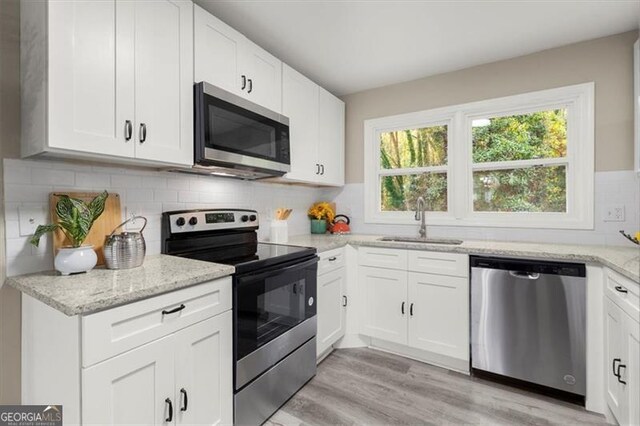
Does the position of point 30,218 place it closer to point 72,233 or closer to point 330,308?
point 72,233

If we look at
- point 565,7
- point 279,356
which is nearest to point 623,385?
point 279,356

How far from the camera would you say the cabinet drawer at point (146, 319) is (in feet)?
3.28

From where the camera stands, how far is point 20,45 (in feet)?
4.43

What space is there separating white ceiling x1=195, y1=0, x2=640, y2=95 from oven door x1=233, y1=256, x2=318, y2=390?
62.3 inches

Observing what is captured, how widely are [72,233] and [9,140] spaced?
0.49 m

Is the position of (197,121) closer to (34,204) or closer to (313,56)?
(34,204)

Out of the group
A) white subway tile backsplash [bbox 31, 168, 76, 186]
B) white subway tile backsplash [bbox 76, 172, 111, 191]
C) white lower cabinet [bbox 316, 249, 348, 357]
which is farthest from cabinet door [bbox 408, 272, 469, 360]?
white subway tile backsplash [bbox 31, 168, 76, 186]

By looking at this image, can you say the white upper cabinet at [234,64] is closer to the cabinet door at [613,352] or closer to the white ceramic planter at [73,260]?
the white ceramic planter at [73,260]

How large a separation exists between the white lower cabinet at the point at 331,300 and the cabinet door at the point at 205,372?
905mm

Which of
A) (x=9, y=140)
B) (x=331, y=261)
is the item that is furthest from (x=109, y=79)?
(x=331, y=261)

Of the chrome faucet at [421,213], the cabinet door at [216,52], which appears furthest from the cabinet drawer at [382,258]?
the cabinet door at [216,52]

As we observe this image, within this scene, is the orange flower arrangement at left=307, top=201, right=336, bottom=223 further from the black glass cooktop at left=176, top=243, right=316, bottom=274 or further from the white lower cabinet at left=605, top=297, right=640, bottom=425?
the white lower cabinet at left=605, top=297, right=640, bottom=425

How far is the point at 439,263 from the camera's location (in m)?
2.29

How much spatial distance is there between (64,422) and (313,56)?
2.59 metres
